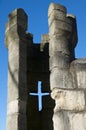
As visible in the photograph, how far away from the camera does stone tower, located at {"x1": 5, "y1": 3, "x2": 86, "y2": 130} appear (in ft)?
14.4

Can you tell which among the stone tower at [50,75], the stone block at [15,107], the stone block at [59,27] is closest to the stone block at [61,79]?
the stone tower at [50,75]

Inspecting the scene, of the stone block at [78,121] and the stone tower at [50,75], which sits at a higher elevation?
the stone tower at [50,75]

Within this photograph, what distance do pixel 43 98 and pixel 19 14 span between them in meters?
3.66

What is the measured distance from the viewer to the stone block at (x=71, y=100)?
14.2 feet

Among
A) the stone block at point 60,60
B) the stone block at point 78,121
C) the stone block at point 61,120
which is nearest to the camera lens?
the stone block at point 78,121

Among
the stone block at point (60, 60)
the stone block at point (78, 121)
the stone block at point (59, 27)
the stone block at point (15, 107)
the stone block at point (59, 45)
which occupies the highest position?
the stone block at point (59, 27)

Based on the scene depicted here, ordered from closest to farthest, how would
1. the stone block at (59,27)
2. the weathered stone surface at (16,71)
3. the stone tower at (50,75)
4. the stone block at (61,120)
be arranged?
the stone block at (61,120) → the stone tower at (50,75) → the stone block at (59,27) → the weathered stone surface at (16,71)

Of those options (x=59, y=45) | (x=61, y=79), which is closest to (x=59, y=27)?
(x=59, y=45)

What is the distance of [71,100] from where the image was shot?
14.4 feet

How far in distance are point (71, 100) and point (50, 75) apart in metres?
0.93

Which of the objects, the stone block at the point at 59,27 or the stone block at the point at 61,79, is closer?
the stone block at the point at 61,79

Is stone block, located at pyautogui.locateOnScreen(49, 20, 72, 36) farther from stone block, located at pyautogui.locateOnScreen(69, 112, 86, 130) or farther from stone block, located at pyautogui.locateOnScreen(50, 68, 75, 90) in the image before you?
stone block, located at pyautogui.locateOnScreen(69, 112, 86, 130)

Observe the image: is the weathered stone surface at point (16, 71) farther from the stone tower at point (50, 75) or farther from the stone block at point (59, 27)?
the stone block at point (59, 27)

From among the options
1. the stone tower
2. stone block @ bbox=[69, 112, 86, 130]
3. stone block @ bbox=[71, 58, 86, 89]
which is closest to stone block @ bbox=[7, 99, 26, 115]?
the stone tower
